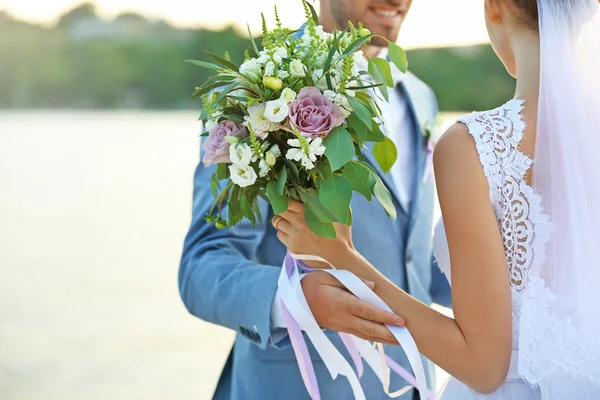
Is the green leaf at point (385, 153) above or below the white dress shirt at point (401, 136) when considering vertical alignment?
above

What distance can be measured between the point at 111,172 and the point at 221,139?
19.6m

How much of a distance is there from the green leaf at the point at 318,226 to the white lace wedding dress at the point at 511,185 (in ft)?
1.15

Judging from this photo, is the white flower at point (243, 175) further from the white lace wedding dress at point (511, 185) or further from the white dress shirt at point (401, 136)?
the white dress shirt at point (401, 136)

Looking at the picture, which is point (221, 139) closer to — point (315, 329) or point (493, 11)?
point (315, 329)

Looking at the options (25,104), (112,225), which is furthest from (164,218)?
(25,104)

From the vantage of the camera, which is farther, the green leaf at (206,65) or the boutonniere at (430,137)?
the boutonniere at (430,137)

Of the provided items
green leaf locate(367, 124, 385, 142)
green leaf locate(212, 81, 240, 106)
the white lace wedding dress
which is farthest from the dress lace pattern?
green leaf locate(212, 81, 240, 106)

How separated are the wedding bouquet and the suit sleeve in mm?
288

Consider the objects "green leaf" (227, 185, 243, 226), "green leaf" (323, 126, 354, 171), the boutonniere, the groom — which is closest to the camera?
"green leaf" (323, 126, 354, 171)

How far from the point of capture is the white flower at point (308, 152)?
167 cm

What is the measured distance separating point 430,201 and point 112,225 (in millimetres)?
11674

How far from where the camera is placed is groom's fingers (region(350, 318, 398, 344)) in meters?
A: 1.82

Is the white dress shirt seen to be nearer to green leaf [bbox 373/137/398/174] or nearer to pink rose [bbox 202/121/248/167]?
green leaf [bbox 373/137/398/174]

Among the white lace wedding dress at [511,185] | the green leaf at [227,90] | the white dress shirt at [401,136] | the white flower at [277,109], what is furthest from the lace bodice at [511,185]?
the white dress shirt at [401,136]
